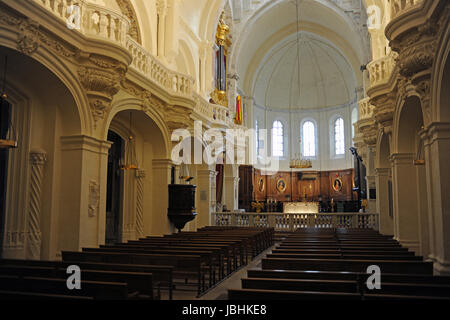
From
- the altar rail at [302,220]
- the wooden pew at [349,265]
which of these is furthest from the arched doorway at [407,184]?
the altar rail at [302,220]

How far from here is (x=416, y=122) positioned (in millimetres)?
10062

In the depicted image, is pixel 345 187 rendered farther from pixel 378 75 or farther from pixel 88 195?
pixel 88 195

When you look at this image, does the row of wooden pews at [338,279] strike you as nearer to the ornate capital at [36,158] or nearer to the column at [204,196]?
the ornate capital at [36,158]

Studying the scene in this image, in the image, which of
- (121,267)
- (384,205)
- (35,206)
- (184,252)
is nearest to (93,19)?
(35,206)

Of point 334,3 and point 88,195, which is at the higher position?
point 334,3

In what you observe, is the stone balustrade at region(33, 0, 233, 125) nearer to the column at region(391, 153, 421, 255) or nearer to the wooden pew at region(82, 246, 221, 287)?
the wooden pew at region(82, 246, 221, 287)

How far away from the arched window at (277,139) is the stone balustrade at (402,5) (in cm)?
2323

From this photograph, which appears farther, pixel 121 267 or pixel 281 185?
pixel 281 185

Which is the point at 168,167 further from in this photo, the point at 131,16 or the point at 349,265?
the point at 349,265

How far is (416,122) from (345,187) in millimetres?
19119

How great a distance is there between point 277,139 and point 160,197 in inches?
760

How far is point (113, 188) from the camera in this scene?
14.2 metres

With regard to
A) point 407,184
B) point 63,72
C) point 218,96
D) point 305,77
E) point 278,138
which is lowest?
point 407,184
